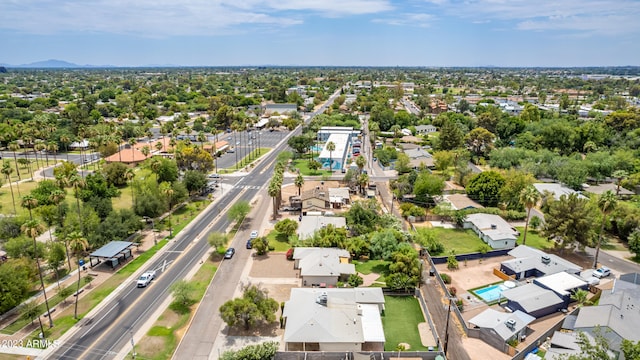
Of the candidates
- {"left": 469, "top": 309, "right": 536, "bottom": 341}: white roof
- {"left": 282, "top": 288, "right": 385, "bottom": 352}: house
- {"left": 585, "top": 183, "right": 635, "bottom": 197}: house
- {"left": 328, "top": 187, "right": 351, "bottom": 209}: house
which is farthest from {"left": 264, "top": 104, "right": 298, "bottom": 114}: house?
{"left": 469, "top": 309, "right": 536, "bottom": 341}: white roof

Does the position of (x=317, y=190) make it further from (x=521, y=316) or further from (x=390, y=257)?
(x=521, y=316)

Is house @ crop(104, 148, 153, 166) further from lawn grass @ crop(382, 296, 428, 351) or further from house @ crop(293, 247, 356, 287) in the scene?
lawn grass @ crop(382, 296, 428, 351)

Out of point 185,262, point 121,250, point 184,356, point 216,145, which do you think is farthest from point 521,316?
point 216,145

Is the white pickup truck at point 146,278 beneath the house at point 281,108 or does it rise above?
beneath

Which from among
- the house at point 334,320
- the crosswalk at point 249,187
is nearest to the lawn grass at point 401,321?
the house at point 334,320

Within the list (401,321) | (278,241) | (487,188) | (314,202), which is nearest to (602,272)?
(487,188)

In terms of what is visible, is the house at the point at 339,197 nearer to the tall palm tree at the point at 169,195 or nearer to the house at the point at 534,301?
the tall palm tree at the point at 169,195
